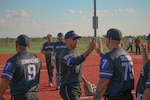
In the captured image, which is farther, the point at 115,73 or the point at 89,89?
the point at 89,89

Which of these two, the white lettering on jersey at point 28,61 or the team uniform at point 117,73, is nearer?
the team uniform at point 117,73

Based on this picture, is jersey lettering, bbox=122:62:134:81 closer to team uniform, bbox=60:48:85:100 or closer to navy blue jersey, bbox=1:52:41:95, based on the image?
team uniform, bbox=60:48:85:100

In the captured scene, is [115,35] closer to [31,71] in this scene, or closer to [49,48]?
[31,71]

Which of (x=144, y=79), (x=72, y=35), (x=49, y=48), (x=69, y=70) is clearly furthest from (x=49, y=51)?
(x=144, y=79)

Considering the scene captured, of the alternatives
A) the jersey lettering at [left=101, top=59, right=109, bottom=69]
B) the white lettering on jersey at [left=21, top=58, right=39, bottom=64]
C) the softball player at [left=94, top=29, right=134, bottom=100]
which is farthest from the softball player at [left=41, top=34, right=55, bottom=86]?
the jersey lettering at [left=101, top=59, right=109, bottom=69]

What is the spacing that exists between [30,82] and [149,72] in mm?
2445

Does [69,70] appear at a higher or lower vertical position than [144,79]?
lower

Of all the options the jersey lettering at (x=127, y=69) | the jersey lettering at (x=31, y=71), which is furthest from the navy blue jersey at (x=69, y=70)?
the jersey lettering at (x=127, y=69)

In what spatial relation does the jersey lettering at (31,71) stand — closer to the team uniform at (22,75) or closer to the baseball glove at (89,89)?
the team uniform at (22,75)

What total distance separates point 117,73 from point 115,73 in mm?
37

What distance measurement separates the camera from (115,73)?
16.9 feet

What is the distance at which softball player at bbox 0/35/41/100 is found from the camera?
17.9ft

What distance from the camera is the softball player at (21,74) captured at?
5.46 metres

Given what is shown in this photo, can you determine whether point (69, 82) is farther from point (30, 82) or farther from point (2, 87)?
point (2, 87)
